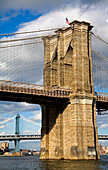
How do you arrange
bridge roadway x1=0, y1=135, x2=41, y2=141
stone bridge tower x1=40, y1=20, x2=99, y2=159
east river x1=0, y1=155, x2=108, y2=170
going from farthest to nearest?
bridge roadway x1=0, y1=135, x2=41, y2=141 < stone bridge tower x1=40, y1=20, x2=99, y2=159 < east river x1=0, y1=155, x2=108, y2=170

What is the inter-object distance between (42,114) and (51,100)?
8.62 metres

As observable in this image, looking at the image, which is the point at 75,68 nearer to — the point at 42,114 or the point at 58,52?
the point at 58,52

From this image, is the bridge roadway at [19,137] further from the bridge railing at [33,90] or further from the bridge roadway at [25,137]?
the bridge railing at [33,90]

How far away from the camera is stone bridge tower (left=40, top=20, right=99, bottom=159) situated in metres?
53.0

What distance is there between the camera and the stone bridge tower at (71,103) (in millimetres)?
53000

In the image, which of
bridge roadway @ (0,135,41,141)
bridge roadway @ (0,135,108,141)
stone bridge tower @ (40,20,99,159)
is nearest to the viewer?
stone bridge tower @ (40,20,99,159)

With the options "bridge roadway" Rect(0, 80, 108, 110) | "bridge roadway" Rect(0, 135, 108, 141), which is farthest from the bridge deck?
"bridge roadway" Rect(0, 135, 108, 141)

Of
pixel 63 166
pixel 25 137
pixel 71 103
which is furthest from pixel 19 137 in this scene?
pixel 63 166

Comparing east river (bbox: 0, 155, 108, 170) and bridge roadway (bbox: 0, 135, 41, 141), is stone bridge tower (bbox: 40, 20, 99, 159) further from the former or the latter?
bridge roadway (bbox: 0, 135, 41, 141)

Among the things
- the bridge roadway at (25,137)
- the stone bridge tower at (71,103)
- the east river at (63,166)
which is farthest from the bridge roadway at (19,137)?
the east river at (63,166)

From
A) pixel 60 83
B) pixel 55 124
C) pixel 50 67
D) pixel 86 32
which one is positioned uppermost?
pixel 86 32

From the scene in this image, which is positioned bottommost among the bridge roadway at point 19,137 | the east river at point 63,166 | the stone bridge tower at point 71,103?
the east river at point 63,166

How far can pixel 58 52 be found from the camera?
62469mm

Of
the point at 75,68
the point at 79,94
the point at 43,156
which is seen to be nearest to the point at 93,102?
the point at 79,94
